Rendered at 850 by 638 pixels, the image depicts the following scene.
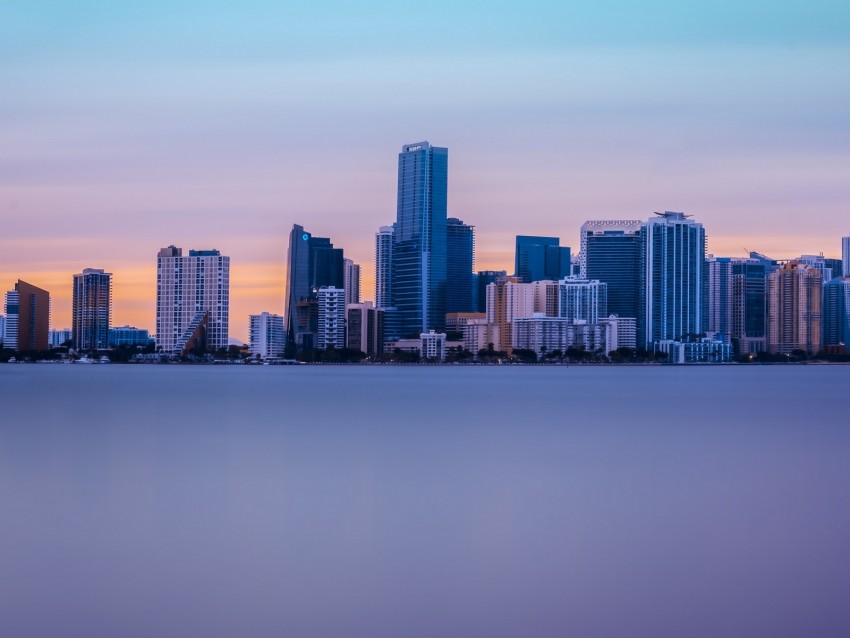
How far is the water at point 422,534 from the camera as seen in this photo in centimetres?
1310

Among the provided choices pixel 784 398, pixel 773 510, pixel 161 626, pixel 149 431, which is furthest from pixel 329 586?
pixel 784 398

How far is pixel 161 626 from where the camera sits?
41.4ft

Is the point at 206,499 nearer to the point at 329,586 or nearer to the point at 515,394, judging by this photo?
→ the point at 329,586

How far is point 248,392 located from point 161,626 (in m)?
68.5

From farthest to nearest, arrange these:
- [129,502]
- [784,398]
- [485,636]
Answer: [784,398], [129,502], [485,636]

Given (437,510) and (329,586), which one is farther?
(437,510)

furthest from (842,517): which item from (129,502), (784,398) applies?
(784,398)

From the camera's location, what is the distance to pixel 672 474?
26844 mm

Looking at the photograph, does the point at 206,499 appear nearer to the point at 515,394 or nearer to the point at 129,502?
the point at 129,502

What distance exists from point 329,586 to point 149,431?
2675 cm

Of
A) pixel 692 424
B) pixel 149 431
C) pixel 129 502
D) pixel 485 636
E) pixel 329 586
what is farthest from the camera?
pixel 692 424

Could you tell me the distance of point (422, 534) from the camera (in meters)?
18.3

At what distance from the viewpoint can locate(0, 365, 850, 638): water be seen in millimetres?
13098

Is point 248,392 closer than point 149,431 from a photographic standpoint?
No
